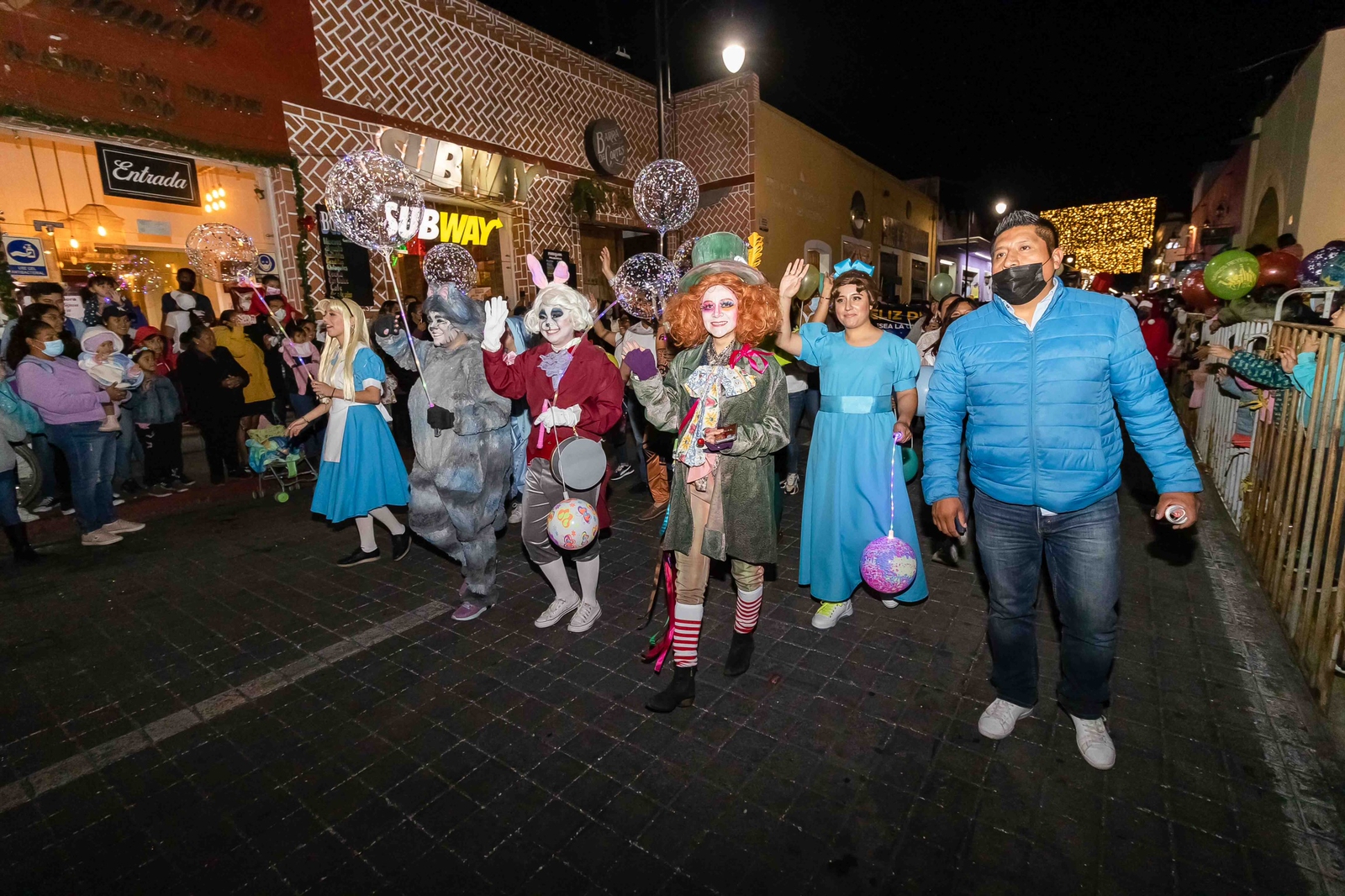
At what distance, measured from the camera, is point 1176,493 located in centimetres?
247

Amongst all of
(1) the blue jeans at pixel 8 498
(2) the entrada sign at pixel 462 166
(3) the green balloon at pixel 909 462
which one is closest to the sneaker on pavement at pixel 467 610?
(3) the green balloon at pixel 909 462

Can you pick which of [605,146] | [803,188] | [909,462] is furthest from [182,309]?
[803,188]

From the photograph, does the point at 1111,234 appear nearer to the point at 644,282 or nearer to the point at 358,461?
the point at 644,282

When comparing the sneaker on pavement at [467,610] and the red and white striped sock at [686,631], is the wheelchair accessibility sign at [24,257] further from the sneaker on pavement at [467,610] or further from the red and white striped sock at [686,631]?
the red and white striped sock at [686,631]

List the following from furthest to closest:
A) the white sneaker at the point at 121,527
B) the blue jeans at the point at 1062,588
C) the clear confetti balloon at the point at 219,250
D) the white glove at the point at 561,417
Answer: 1. the clear confetti balloon at the point at 219,250
2. the white sneaker at the point at 121,527
3. the white glove at the point at 561,417
4. the blue jeans at the point at 1062,588

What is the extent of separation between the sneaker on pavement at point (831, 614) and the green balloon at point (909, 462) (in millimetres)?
913

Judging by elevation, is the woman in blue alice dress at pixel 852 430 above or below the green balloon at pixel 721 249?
below

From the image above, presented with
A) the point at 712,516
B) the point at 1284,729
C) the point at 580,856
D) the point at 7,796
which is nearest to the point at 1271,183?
the point at 1284,729

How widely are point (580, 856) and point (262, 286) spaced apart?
8874 millimetres

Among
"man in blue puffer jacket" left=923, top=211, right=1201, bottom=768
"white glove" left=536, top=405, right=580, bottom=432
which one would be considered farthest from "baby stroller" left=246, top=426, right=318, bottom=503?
"man in blue puffer jacket" left=923, top=211, right=1201, bottom=768

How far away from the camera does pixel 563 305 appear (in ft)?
12.0

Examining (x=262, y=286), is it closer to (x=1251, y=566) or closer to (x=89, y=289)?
(x=89, y=289)

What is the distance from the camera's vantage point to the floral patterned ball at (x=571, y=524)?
11.1ft

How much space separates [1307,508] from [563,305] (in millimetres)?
4204
